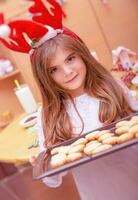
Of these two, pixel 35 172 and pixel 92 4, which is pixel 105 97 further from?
pixel 92 4

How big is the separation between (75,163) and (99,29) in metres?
2.50

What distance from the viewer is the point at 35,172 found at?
0.90 metres

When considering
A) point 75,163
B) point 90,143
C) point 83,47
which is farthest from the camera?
point 83,47

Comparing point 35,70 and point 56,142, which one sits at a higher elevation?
point 35,70

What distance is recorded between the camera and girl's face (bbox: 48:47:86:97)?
105 centimetres

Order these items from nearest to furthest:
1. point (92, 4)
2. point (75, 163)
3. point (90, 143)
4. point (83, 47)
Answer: point (75, 163) → point (90, 143) → point (83, 47) → point (92, 4)

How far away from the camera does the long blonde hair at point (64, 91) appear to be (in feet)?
3.49

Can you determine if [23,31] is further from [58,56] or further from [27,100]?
[27,100]

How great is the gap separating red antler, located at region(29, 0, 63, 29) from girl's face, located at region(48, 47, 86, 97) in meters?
0.11

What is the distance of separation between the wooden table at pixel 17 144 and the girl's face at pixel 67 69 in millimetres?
423

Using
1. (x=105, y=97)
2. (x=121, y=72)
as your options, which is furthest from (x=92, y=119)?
(x=121, y=72)

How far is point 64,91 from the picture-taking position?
1132 millimetres

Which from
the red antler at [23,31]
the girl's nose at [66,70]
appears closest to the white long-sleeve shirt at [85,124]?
the girl's nose at [66,70]

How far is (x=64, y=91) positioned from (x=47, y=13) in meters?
0.24
